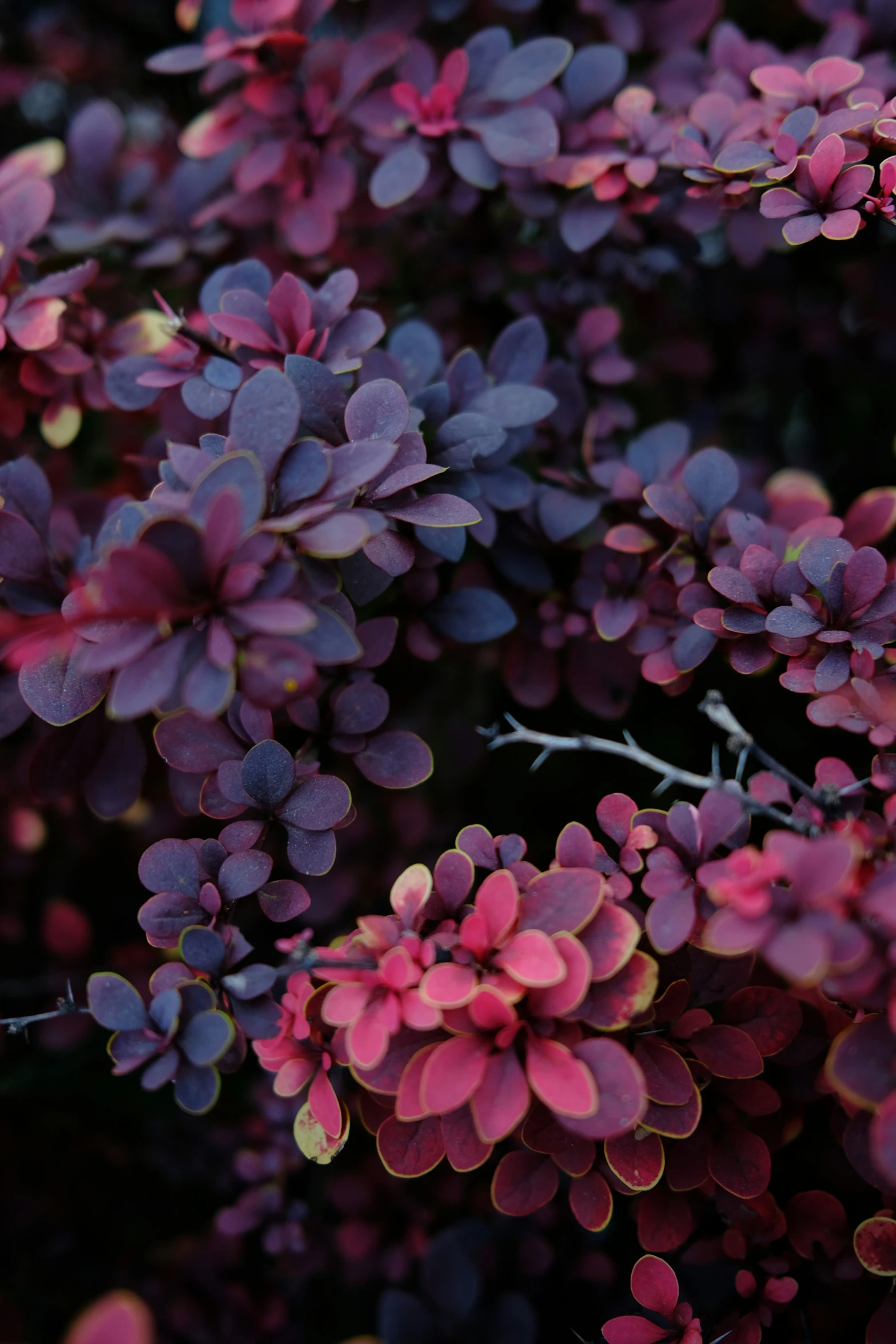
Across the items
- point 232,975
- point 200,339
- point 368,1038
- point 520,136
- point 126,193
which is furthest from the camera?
point 126,193

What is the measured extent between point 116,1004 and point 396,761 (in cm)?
27

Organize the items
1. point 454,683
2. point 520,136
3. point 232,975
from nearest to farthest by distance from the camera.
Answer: point 232,975 → point 520,136 → point 454,683

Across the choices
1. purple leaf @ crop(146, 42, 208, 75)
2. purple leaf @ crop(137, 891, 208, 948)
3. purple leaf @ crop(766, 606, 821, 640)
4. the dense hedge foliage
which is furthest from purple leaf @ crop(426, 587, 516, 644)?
purple leaf @ crop(146, 42, 208, 75)

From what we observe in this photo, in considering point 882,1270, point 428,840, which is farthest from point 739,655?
point 428,840

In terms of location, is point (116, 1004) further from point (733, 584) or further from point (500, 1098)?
point (733, 584)

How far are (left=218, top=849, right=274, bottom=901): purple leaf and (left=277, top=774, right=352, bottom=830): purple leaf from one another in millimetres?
36

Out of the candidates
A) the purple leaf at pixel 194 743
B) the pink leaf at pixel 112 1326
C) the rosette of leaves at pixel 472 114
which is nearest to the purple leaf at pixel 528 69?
the rosette of leaves at pixel 472 114

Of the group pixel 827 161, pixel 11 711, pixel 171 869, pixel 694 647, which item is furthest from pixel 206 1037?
pixel 827 161

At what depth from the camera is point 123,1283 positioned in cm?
104

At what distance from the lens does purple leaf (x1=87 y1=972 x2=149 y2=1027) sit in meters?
0.60

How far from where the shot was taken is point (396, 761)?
73cm

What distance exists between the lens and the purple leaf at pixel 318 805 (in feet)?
2.14

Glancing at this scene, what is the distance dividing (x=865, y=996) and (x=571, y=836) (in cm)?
20

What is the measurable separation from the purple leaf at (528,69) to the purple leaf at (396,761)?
0.64 meters
